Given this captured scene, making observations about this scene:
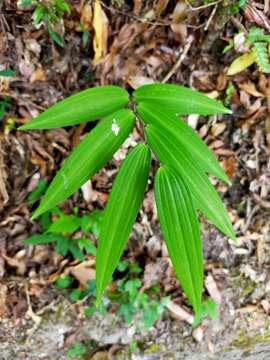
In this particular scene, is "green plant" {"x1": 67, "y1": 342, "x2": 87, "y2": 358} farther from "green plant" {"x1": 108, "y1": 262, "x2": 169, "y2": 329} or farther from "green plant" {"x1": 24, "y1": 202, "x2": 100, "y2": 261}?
"green plant" {"x1": 24, "y1": 202, "x2": 100, "y2": 261}

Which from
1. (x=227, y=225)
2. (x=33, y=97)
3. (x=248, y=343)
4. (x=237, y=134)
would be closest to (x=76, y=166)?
(x=227, y=225)

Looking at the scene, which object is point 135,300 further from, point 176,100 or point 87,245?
point 176,100

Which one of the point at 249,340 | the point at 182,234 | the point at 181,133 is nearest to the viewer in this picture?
the point at 182,234

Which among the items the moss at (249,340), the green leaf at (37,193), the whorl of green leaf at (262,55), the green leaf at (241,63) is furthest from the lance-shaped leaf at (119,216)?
the moss at (249,340)

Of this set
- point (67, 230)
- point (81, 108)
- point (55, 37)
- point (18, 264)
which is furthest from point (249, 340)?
point (55, 37)

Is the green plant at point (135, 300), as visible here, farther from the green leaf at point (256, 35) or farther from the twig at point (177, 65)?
the green leaf at point (256, 35)

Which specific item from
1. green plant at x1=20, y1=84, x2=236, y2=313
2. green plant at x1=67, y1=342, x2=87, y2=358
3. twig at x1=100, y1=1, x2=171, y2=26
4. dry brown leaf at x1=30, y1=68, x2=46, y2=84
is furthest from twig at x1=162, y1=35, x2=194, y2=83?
green plant at x1=67, y1=342, x2=87, y2=358
